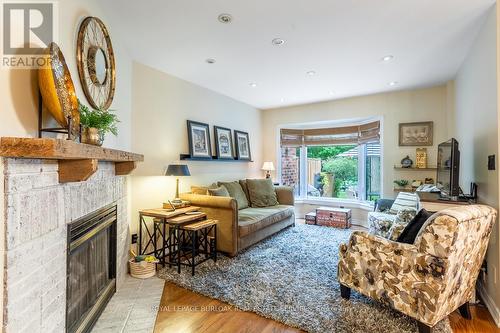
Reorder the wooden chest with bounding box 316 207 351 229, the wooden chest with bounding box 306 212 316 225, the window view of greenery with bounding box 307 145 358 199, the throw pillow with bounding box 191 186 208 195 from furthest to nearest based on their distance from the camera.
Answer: the window view of greenery with bounding box 307 145 358 199 < the wooden chest with bounding box 306 212 316 225 < the wooden chest with bounding box 316 207 351 229 < the throw pillow with bounding box 191 186 208 195

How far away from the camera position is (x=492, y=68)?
7.15 ft

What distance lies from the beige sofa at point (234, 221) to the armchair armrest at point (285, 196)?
0.77 metres

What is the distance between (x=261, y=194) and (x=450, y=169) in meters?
2.79

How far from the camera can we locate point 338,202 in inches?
211

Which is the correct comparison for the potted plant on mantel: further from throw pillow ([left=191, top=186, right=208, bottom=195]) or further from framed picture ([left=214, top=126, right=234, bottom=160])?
framed picture ([left=214, top=126, right=234, bottom=160])

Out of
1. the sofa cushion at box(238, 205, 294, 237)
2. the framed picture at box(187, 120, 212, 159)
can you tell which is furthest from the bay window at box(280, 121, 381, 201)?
the framed picture at box(187, 120, 212, 159)

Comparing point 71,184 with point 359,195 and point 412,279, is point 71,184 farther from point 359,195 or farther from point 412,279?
point 359,195

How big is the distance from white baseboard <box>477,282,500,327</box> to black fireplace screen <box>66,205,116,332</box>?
311cm

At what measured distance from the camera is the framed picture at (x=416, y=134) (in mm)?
4262

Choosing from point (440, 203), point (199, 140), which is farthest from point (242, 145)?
point (440, 203)

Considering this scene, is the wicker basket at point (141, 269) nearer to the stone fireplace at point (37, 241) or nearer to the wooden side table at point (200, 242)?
the wooden side table at point (200, 242)

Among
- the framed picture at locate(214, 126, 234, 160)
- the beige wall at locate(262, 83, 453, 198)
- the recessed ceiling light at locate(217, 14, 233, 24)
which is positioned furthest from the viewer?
the framed picture at locate(214, 126, 234, 160)

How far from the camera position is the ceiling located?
7.04 feet

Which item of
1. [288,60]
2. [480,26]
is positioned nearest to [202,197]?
[288,60]
